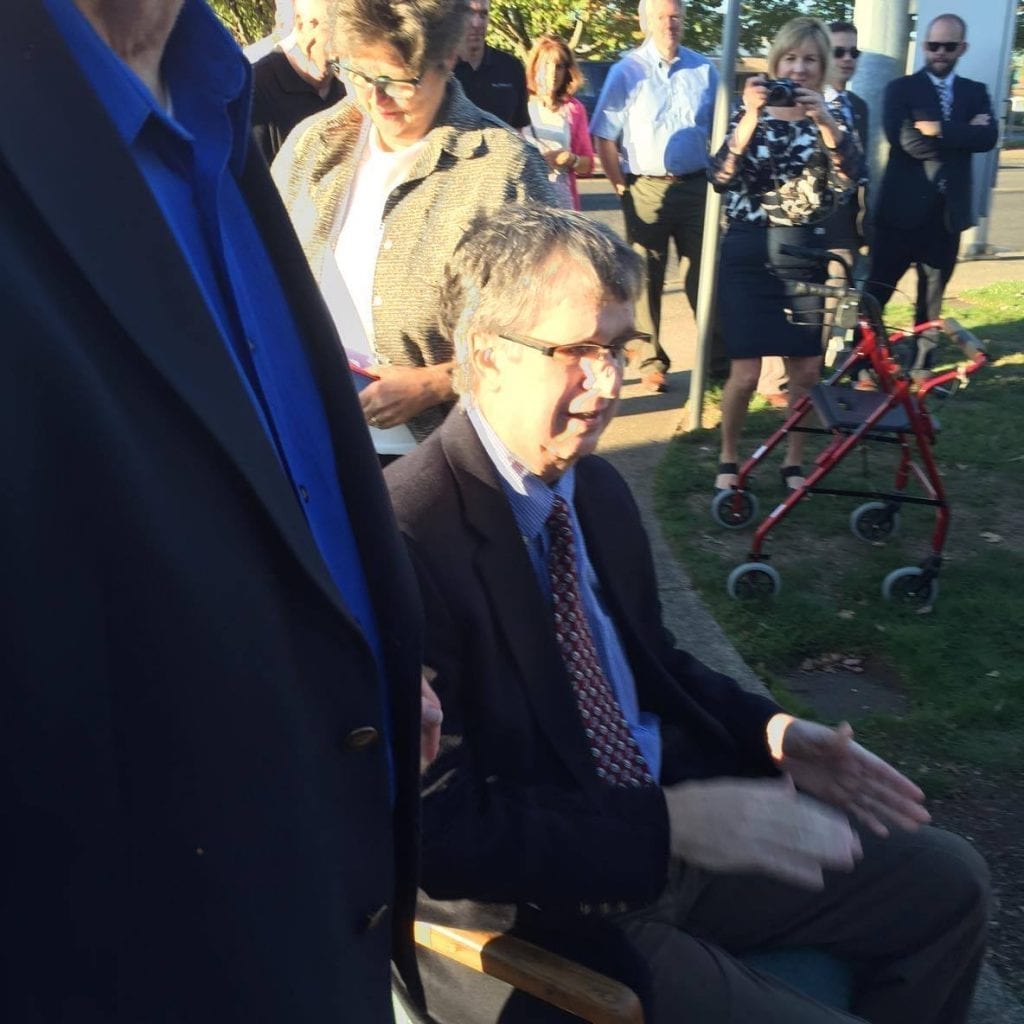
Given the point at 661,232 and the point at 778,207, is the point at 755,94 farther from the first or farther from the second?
the point at 661,232

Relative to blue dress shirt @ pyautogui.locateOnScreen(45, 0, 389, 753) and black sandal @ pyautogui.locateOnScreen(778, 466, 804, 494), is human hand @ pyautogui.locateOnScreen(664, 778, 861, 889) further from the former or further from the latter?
black sandal @ pyautogui.locateOnScreen(778, 466, 804, 494)

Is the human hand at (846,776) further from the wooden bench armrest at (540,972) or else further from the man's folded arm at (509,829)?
the wooden bench armrest at (540,972)

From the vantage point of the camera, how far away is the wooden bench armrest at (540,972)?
1.53 meters

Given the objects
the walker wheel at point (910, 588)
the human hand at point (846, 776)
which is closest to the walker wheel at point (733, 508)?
the walker wheel at point (910, 588)

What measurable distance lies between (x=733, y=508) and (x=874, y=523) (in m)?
0.58

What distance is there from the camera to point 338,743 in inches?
41.3

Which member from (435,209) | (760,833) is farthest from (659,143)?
(760,833)

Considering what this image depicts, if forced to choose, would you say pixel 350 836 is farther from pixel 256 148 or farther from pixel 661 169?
pixel 661 169

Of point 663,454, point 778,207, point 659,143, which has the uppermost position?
point 659,143

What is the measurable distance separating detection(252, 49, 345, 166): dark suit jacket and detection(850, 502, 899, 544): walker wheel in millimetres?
2621

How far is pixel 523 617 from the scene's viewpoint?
1809 mm

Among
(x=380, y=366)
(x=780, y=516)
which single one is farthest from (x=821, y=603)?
(x=380, y=366)

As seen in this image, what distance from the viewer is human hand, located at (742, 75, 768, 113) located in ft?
16.2

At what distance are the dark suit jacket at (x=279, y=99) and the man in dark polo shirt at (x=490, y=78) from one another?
65.6 inches
